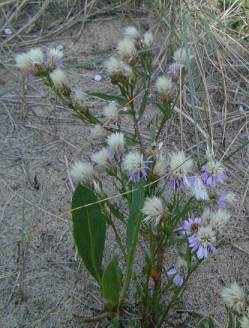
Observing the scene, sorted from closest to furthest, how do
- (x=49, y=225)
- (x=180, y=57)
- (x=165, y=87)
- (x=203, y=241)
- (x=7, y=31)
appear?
(x=203, y=241)
(x=165, y=87)
(x=180, y=57)
(x=49, y=225)
(x=7, y=31)

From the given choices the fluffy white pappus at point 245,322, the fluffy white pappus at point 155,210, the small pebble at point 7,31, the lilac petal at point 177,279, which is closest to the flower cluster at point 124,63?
the fluffy white pappus at point 155,210

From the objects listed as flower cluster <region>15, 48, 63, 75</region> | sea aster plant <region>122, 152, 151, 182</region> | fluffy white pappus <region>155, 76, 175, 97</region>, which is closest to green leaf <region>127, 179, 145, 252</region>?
sea aster plant <region>122, 152, 151, 182</region>

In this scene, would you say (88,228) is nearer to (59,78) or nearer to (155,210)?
(155,210)

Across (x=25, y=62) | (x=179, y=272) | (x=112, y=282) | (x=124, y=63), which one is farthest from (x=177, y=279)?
(x=25, y=62)

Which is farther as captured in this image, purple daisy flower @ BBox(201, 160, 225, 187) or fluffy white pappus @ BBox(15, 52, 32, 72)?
fluffy white pappus @ BBox(15, 52, 32, 72)

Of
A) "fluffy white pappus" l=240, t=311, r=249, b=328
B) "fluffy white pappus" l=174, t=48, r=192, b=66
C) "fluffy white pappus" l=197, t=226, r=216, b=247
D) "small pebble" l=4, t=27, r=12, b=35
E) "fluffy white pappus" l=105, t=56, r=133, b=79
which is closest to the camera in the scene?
"fluffy white pappus" l=240, t=311, r=249, b=328

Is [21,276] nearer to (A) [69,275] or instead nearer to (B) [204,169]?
(A) [69,275]

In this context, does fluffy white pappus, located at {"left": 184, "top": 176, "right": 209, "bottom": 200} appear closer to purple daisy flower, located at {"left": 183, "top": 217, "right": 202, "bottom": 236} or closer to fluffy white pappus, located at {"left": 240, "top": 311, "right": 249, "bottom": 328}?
purple daisy flower, located at {"left": 183, "top": 217, "right": 202, "bottom": 236}

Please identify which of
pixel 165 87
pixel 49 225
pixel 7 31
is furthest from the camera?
pixel 7 31
